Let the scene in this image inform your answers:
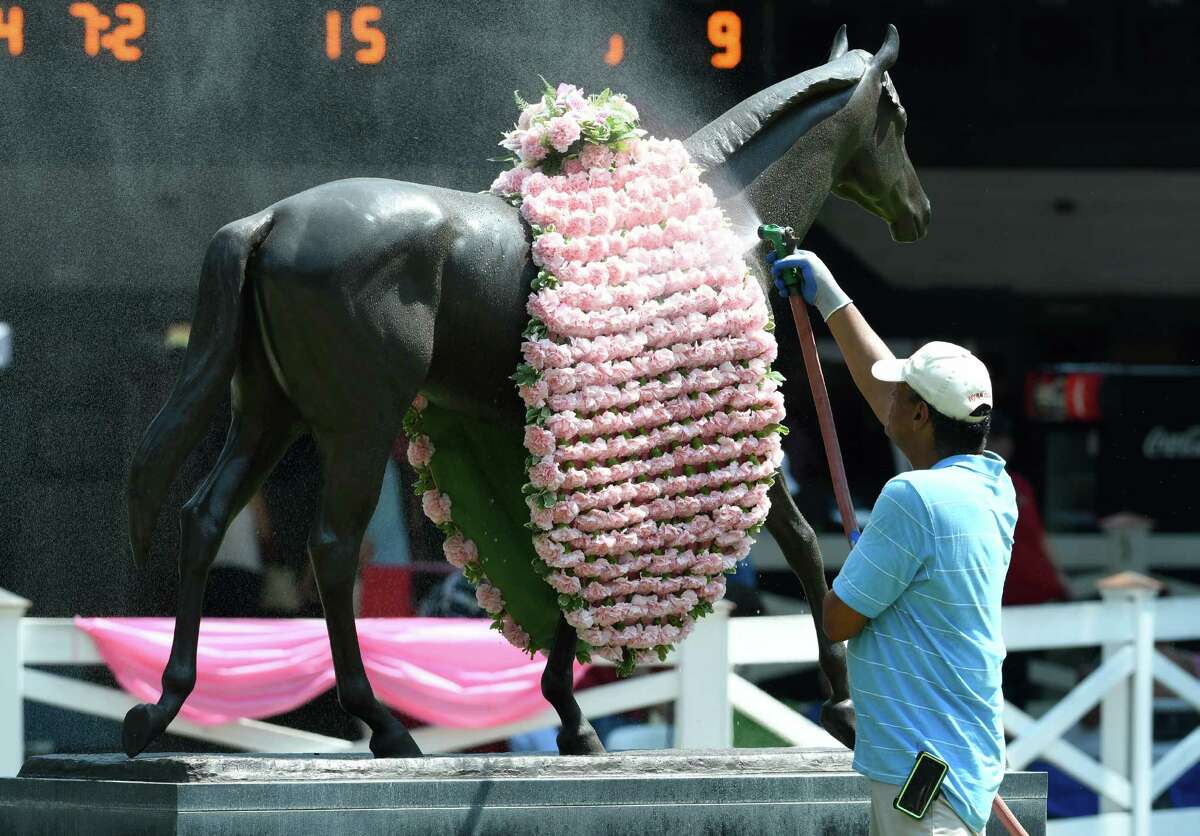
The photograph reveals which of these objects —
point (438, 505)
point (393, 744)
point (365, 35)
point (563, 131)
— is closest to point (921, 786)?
point (393, 744)

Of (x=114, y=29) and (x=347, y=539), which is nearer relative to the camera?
(x=347, y=539)

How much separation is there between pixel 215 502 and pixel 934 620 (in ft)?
5.28

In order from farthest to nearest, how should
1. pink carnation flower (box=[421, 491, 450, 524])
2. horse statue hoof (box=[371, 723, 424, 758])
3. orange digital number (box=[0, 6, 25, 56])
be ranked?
1. orange digital number (box=[0, 6, 25, 56])
2. pink carnation flower (box=[421, 491, 450, 524])
3. horse statue hoof (box=[371, 723, 424, 758])

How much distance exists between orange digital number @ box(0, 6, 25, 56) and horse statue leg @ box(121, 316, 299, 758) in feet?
7.21

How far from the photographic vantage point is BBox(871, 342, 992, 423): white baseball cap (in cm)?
280

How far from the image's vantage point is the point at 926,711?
9.01ft

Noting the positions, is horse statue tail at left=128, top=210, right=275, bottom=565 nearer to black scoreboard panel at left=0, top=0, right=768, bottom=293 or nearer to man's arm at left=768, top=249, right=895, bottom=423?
man's arm at left=768, top=249, right=895, bottom=423

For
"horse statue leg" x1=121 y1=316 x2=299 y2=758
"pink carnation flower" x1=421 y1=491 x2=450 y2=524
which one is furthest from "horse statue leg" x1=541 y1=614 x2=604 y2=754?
"horse statue leg" x1=121 y1=316 x2=299 y2=758

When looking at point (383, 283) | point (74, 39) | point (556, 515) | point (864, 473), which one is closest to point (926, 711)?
point (556, 515)

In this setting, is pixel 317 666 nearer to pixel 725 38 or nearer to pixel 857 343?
pixel 725 38

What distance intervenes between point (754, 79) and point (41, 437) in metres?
2.59

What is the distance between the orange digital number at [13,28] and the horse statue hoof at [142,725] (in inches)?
106

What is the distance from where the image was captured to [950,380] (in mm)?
2801

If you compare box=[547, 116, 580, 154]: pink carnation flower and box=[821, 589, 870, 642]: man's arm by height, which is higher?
box=[547, 116, 580, 154]: pink carnation flower
